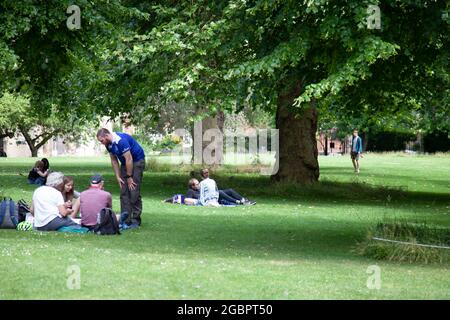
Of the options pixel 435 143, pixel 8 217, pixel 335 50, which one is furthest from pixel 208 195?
pixel 435 143

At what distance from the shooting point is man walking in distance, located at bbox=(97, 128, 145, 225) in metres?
18.0

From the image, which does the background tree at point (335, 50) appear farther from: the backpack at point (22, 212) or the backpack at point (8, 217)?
the backpack at point (8, 217)

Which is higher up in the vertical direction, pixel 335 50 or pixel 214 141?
pixel 335 50

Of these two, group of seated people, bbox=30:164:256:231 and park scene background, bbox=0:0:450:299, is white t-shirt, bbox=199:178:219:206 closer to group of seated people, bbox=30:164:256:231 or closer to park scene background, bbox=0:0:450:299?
park scene background, bbox=0:0:450:299

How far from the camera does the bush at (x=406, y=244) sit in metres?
14.6

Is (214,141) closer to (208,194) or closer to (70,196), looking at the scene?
(208,194)

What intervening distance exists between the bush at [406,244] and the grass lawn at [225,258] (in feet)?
0.98

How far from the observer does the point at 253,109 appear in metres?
22.3

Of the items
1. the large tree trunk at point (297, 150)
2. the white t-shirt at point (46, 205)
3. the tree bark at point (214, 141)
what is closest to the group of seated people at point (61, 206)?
the white t-shirt at point (46, 205)

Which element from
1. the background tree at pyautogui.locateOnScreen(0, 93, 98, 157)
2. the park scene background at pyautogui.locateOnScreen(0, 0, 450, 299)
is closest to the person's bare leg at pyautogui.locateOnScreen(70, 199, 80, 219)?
the park scene background at pyautogui.locateOnScreen(0, 0, 450, 299)

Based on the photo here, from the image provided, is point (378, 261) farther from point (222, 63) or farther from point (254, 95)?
point (222, 63)

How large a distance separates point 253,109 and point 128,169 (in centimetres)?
492

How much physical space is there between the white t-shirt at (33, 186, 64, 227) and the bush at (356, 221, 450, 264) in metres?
5.15
